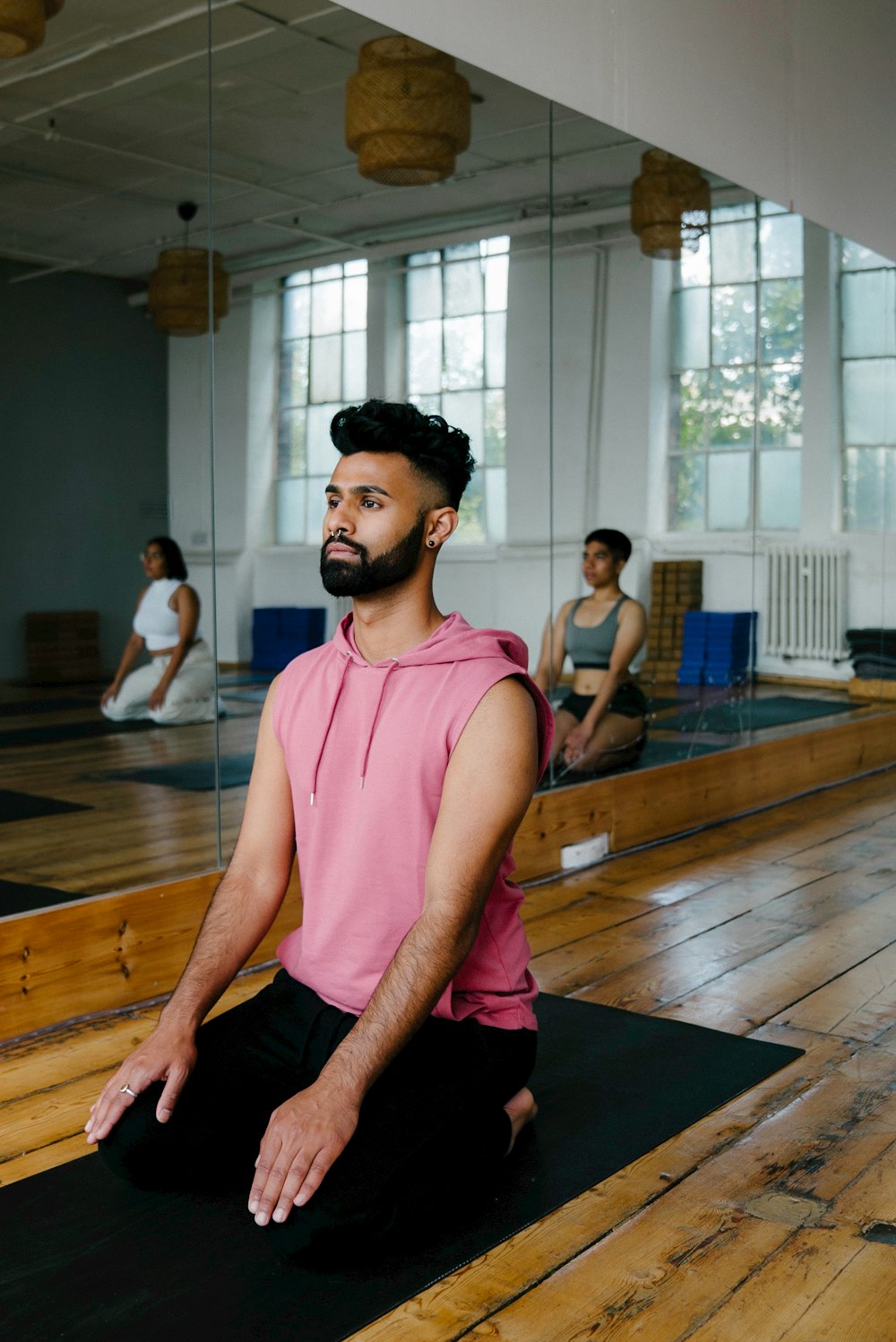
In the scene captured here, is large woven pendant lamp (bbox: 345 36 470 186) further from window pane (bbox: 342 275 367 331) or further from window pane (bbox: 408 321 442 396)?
window pane (bbox: 408 321 442 396)

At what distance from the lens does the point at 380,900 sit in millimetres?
1944

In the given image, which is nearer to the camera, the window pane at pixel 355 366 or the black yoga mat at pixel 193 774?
the black yoga mat at pixel 193 774

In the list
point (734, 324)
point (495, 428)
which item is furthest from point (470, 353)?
point (734, 324)

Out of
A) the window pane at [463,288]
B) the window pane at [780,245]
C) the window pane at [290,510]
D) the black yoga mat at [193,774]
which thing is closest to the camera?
the black yoga mat at [193,774]

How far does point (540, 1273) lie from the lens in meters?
1.76

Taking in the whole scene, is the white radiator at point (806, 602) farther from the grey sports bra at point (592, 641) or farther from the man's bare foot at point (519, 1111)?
the man's bare foot at point (519, 1111)

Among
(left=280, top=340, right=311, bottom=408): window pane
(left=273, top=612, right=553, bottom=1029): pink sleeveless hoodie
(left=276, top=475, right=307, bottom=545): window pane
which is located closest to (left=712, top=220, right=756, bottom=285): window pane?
(left=280, top=340, right=311, bottom=408): window pane

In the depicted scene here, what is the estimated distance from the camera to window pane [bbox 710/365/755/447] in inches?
182

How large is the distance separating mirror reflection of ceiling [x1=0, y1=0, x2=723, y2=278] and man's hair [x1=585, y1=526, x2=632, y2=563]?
1066 millimetres

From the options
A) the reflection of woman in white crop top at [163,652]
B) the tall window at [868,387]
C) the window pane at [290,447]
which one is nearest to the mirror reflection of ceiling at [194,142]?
the window pane at [290,447]

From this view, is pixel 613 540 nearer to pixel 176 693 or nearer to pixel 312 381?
pixel 312 381

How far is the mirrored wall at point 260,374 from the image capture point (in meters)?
2.56

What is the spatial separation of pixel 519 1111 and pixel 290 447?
5.21ft

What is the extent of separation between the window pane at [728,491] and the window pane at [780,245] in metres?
0.75
